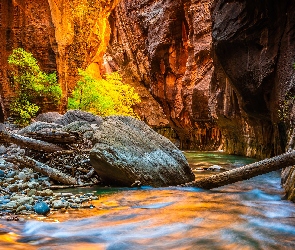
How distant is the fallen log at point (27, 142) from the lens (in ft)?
20.9

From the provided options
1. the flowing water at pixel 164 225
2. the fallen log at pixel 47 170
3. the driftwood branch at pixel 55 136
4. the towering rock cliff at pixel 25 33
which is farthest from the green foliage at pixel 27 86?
the flowing water at pixel 164 225

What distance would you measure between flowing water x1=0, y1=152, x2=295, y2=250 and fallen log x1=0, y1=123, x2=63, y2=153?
7.11ft

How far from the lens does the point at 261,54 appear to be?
937cm

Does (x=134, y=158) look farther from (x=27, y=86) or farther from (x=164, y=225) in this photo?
(x=27, y=86)

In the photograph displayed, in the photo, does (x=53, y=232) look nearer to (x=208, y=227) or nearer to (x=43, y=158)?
(x=208, y=227)

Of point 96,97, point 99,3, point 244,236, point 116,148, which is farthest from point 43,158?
point 99,3

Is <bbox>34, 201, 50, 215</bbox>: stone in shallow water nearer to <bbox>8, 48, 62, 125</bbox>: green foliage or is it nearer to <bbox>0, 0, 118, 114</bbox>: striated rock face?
<bbox>0, 0, 118, 114</bbox>: striated rock face

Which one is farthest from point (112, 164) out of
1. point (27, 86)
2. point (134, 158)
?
point (27, 86)

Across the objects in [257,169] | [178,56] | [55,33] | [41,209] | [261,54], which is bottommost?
[41,209]

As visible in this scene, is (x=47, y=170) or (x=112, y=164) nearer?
(x=112, y=164)

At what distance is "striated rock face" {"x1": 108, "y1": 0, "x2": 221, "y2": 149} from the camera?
72.1ft

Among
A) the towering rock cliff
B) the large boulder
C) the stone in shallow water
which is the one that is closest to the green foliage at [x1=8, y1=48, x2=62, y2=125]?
the towering rock cliff

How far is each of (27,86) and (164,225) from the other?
14490 mm

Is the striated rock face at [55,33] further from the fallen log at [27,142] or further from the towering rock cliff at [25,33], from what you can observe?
the fallen log at [27,142]
